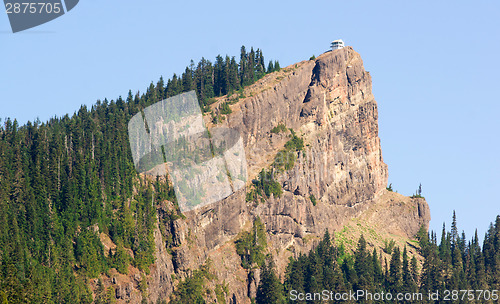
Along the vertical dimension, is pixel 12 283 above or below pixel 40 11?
below

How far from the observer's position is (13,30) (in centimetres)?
18800

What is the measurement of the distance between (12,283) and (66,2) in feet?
166

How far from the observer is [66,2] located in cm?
19750

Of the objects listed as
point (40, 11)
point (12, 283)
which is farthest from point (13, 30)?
point (12, 283)

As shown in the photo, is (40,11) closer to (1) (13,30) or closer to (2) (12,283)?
(1) (13,30)

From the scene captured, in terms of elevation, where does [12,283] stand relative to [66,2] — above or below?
below

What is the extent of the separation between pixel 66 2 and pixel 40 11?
Result: 516cm

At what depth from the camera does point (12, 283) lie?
19888 cm

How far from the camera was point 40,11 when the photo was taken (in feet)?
652

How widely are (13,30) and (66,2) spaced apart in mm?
13377

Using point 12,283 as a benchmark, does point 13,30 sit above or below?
above

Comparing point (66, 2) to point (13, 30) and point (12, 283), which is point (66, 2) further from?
point (12, 283)

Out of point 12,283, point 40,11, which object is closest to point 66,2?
point 40,11

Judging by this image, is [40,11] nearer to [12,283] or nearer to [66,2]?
[66,2]
